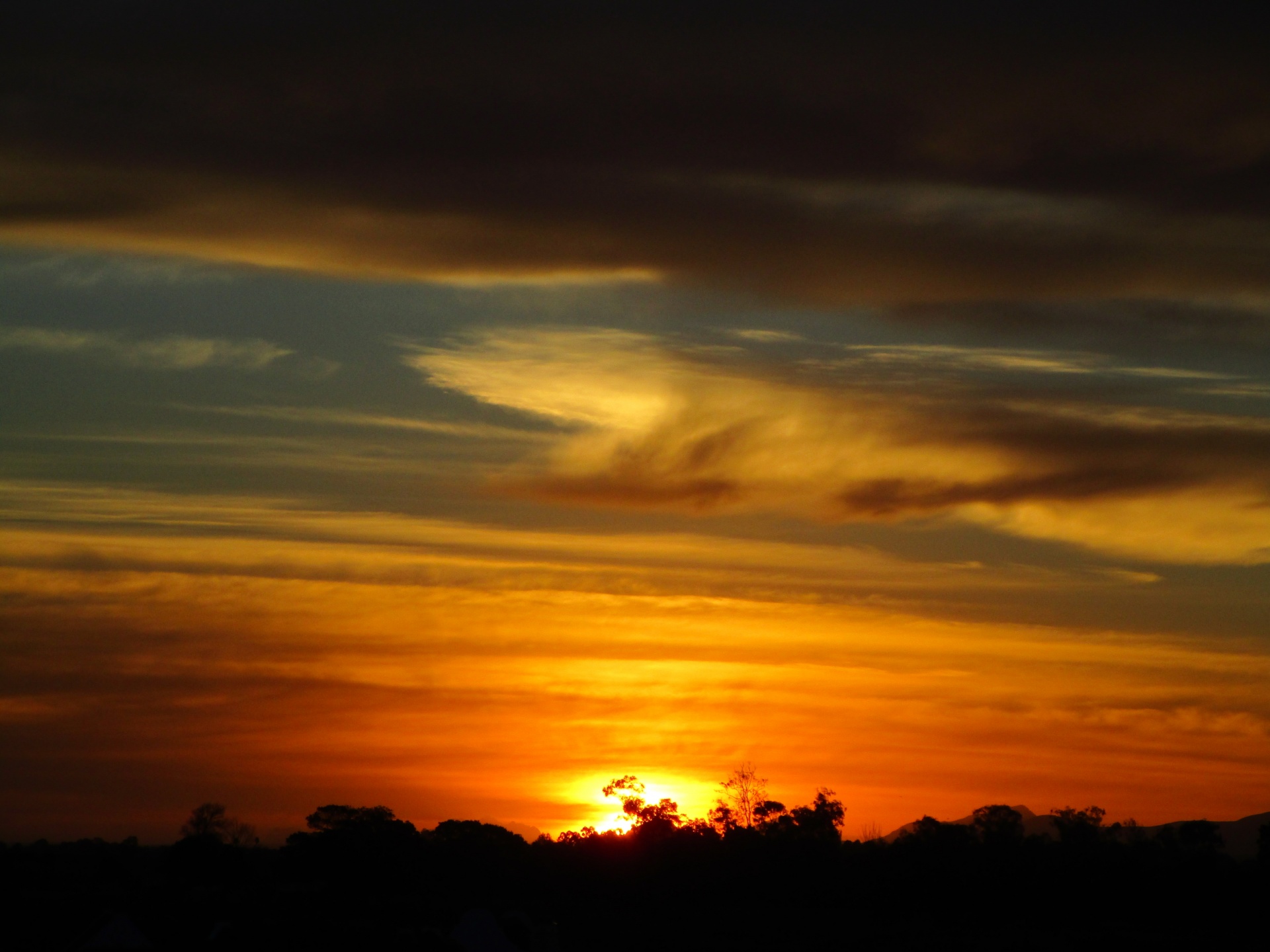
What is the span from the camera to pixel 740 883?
139 m

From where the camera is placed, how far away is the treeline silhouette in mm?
110625

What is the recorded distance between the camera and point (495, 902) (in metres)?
124

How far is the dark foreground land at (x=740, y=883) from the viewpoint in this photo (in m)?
110

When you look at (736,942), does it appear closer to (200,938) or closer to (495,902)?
(495,902)

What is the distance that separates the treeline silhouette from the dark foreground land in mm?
257

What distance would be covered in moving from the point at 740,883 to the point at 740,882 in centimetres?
26

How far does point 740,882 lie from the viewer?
13912 cm

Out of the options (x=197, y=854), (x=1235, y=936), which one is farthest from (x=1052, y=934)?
(x=197, y=854)

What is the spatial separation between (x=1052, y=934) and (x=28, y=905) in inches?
3012

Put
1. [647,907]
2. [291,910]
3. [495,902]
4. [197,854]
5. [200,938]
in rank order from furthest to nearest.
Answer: [197,854] → [647,907] → [495,902] → [291,910] → [200,938]

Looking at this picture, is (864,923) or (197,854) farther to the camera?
(197,854)

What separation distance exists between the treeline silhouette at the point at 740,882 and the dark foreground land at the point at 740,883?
257 millimetres

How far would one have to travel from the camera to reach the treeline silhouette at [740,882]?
110625 mm

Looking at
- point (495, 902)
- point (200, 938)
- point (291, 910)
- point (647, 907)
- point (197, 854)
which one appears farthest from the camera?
point (197, 854)
